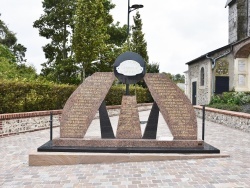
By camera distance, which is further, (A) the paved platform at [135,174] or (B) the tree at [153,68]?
(B) the tree at [153,68]

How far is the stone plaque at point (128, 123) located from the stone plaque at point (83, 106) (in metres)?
0.63

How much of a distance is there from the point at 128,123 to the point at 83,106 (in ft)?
3.87

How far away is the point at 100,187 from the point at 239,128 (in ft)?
26.0

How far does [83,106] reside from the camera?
5.93 meters

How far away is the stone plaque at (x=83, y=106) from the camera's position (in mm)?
Result: 5844

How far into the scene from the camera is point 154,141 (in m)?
5.67

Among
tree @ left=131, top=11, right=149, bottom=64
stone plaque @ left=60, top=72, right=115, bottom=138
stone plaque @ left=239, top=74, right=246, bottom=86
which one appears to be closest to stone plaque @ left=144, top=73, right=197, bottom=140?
stone plaque @ left=60, top=72, right=115, bottom=138

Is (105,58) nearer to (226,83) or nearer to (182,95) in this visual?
(226,83)

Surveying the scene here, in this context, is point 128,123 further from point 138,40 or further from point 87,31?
point 138,40

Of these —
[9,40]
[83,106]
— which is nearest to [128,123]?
[83,106]

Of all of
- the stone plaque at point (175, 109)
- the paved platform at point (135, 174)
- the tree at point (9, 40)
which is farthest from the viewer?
the tree at point (9, 40)

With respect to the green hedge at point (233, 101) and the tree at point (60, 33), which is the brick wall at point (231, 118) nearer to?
the green hedge at point (233, 101)

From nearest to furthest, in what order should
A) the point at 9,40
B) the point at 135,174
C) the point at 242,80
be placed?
the point at 135,174 → the point at 242,80 → the point at 9,40

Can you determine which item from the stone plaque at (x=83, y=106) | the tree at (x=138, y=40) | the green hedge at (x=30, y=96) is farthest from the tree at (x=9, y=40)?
the stone plaque at (x=83, y=106)
